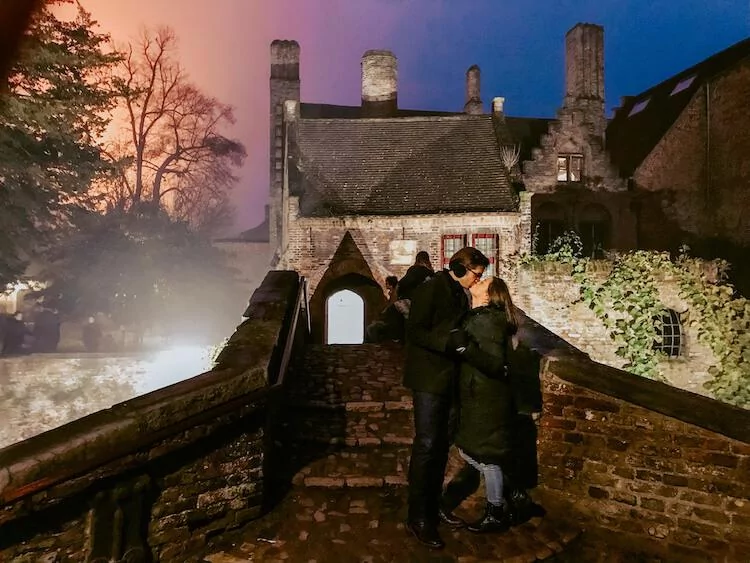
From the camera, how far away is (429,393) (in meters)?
3.69

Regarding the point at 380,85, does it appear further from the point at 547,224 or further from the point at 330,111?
the point at 547,224

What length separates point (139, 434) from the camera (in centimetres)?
327

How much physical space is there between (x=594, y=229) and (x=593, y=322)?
24.6 ft

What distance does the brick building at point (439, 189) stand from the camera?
54.9ft

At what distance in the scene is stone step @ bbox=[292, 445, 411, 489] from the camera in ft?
14.6

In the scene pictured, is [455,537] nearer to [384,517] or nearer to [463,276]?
[384,517]

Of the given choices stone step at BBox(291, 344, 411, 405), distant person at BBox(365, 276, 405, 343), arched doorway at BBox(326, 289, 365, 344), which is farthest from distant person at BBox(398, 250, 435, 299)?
arched doorway at BBox(326, 289, 365, 344)

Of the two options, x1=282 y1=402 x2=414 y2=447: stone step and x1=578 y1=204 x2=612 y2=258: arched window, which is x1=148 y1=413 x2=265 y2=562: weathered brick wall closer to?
x1=282 y1=402 x2=414 y2=447: stone step

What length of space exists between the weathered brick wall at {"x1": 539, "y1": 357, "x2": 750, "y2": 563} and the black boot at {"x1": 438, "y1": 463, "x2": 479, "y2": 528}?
581 millimetres

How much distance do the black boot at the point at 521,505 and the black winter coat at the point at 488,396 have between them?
15.6 inches

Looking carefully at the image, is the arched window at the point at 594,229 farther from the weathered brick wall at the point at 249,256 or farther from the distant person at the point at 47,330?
the weathered brick wall at the point at 249,256

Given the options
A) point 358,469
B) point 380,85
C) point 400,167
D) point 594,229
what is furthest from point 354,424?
point 380,85

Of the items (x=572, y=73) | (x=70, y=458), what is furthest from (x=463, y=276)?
(x=572, y=73)

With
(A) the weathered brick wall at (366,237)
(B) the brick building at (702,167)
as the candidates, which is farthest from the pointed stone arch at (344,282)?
(B) the brick building at (702,167)
